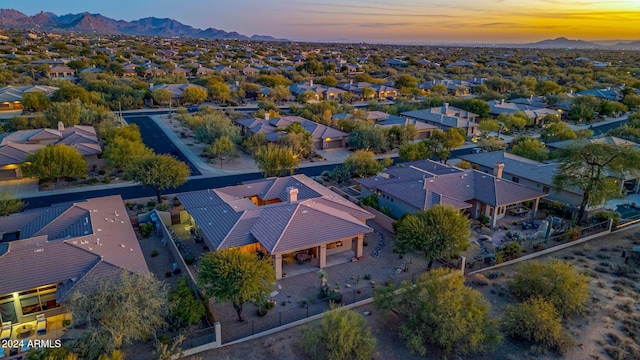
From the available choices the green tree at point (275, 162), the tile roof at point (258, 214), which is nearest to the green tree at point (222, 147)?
the green tree at point (275, 162)

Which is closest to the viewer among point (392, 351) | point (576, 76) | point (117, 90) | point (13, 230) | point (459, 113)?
point (392, 351)

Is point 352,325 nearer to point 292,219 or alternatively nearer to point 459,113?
point 292,219

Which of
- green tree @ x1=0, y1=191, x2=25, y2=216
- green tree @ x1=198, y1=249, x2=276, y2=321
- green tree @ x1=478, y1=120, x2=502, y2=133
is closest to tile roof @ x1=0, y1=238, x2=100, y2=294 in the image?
green tree @ x1=198, y1=249, x2=276, y2=321

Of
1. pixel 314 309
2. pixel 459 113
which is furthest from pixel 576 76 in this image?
pixel 314 309

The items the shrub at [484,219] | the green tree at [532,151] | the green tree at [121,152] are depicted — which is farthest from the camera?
the green tree at [532,151]

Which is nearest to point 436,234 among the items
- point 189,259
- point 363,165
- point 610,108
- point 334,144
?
point 189,259

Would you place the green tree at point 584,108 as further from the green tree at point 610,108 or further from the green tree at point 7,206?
the green tree at point 7,206
